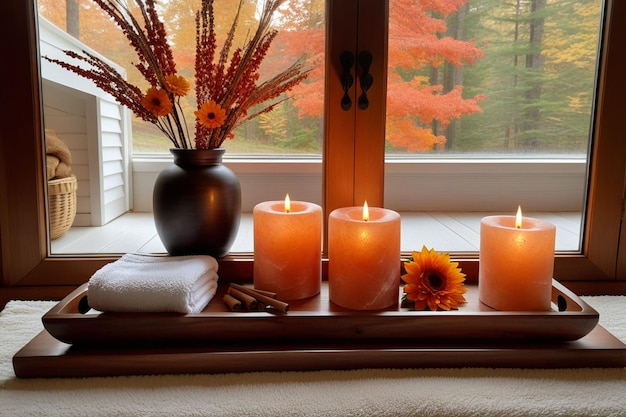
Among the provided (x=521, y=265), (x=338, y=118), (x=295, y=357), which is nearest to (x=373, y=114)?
(x=338, y=118)

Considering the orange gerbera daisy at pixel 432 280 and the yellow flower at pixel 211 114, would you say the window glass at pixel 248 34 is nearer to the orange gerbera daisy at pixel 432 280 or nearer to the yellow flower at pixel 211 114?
the yellow flower at pixel 211 114

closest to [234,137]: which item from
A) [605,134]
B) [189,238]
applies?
[189,238]

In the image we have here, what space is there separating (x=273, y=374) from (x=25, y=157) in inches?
28.8

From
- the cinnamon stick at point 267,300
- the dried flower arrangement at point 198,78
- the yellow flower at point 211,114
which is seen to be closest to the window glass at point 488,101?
the dried flower arrangement at point 198,78

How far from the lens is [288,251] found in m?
0.85

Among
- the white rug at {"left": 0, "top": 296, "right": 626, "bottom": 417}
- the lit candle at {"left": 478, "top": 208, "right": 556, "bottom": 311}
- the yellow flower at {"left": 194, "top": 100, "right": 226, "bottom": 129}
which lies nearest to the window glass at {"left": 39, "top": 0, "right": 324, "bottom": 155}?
the yellow flower at {"left": 194, "top": 100, "right": 226, "bottom": 129}

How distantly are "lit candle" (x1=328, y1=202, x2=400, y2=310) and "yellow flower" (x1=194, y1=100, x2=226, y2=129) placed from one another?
329 mm

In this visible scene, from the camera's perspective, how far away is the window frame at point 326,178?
998 mm

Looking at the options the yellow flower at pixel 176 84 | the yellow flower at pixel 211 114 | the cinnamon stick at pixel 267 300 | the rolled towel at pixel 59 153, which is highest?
the yellow flower at pixel 176 84

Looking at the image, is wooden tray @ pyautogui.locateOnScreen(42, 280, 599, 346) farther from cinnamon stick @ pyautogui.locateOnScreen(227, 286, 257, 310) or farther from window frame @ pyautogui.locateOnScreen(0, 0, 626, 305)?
window frame @ pyautogui.locateOnScreen(0, 0, 626, 305)

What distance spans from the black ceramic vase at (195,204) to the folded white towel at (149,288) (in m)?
0.15

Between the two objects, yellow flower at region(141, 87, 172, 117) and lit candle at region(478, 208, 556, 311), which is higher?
yellow flower at region(141, 87, 172, 117)

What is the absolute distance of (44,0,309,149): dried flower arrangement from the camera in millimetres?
950

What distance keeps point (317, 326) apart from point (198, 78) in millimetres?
581
